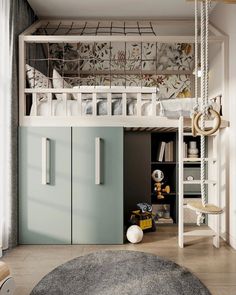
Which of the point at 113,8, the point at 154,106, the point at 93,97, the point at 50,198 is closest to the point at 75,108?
the point at 93,97

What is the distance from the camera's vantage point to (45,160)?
10.5ft

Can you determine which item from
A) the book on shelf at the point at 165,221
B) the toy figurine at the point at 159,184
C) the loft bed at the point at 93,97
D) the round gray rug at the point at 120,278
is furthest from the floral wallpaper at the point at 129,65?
the round gray rug at the point at 120,278

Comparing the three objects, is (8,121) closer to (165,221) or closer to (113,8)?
(113,8)

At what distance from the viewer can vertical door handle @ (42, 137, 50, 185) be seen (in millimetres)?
3195

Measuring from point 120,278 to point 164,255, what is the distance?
0.70 meters

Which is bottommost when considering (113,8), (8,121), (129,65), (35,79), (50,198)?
(50,198)

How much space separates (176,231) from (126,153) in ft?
3.57

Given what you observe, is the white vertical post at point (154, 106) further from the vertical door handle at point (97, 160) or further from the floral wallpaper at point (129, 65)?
the floral wallpaper at point (129, 65)

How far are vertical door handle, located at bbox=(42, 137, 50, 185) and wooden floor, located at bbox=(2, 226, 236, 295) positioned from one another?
26.0 inches

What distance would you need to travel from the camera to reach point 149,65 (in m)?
4.64

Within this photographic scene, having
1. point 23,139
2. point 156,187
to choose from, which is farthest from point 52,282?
point 156,187

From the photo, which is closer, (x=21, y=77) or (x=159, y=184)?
(x=21, y=77)

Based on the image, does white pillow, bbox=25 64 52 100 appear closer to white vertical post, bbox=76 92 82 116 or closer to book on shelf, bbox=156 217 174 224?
white vertical post, bbox=76 92 82 116

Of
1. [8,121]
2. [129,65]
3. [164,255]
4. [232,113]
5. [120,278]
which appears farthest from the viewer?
[129,65]
